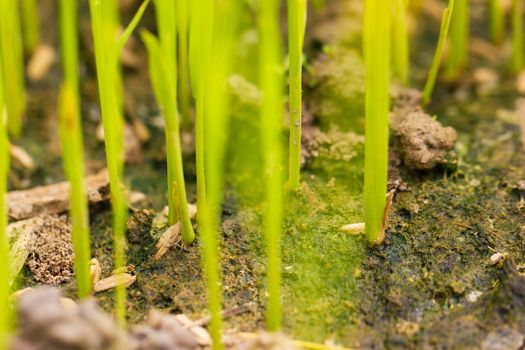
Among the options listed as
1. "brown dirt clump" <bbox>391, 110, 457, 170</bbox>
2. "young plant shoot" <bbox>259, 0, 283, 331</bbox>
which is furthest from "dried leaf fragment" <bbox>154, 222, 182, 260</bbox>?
"brown dirt clump" <bbox>391, 110, 457, 170</bbox>

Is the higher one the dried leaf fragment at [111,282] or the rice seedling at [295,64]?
the rice seedling at [295,64]

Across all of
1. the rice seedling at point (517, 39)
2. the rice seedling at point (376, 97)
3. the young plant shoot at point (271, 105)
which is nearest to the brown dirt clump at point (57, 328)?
the young plant shoot at point (271, 105)

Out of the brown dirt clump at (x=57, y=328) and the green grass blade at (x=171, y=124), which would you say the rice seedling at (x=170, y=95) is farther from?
the brown dirt clump at (x=57, y=328)

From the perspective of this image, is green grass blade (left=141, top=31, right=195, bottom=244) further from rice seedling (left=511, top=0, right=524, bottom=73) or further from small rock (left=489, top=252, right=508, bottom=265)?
rice seedling (left=511, top=0, right=524, bottom=73)

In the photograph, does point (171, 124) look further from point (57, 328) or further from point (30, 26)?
point (30, 26)

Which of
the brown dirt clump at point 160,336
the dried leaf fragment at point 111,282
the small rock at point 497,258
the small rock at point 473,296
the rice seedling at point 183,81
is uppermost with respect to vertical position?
the rice seedling at point 183,81

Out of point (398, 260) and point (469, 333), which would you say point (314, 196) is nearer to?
point (398, 260)
